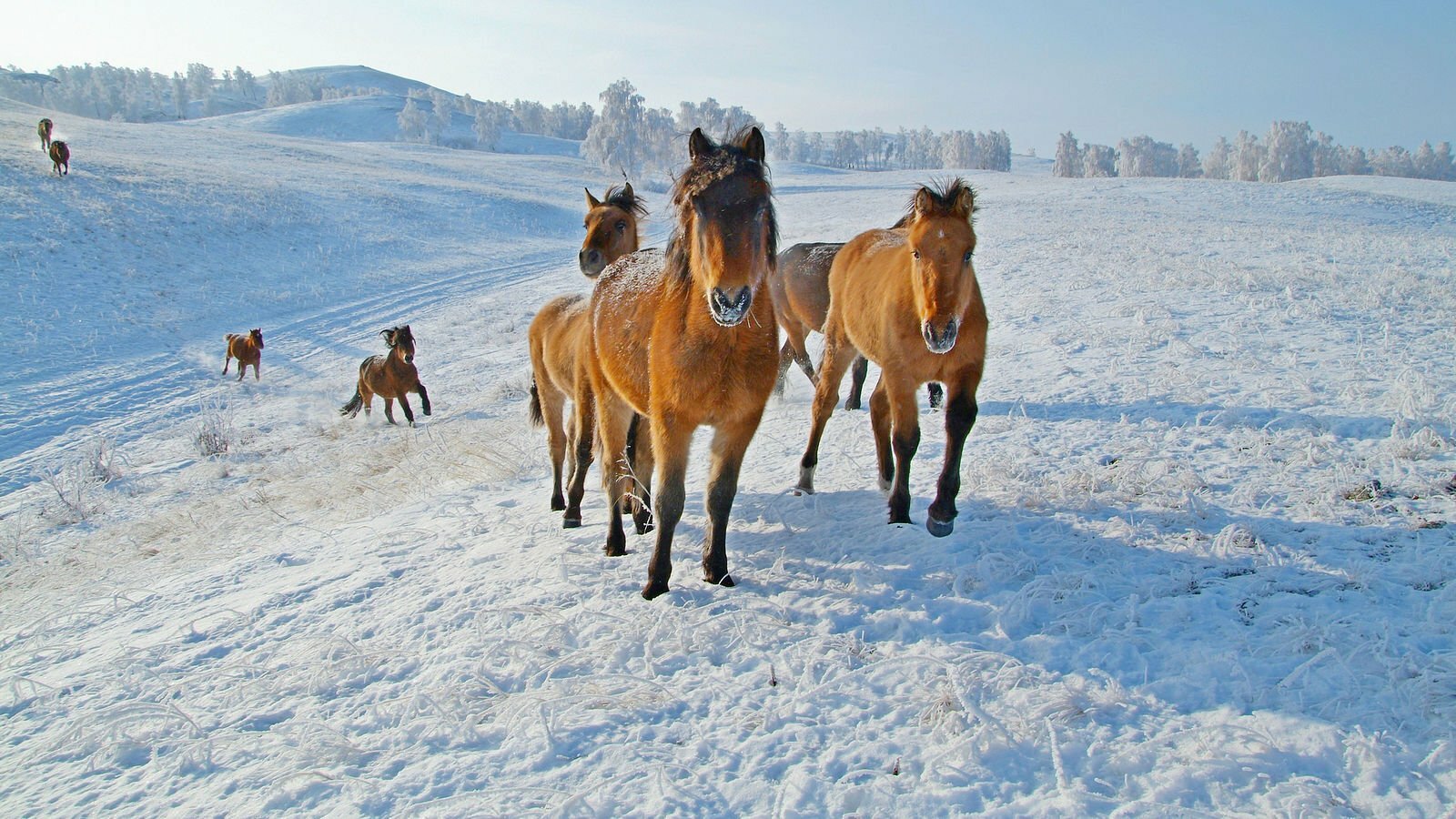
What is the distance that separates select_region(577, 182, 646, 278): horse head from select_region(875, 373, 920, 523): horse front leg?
10.8 feet

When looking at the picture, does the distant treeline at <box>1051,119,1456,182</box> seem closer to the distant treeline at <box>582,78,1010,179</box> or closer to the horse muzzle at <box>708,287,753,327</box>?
the distant treeline at <box>582,78,1010,179</box>

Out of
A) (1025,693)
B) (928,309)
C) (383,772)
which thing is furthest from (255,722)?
(928,309)

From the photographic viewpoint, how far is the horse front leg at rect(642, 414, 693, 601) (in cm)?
416

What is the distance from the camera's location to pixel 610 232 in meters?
7.35

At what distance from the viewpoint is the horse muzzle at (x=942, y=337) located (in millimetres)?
4312

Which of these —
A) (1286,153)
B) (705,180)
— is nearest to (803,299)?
(705,180)

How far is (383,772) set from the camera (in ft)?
9.06

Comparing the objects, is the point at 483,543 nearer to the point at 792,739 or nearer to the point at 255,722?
the point at 255,722

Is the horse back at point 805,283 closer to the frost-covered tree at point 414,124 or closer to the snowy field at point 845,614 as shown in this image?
the snowy field at point 845,614

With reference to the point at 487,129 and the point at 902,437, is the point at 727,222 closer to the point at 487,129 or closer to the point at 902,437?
the point at 902,437

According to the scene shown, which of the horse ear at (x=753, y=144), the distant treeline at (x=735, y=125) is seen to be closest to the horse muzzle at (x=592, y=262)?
the horse ear at (x=753, y=144)

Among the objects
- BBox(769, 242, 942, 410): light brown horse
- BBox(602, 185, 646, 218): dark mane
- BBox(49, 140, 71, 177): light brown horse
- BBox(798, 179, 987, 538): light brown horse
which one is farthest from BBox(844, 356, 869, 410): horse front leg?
BBox(49, 140, 71, 177): light brown horse

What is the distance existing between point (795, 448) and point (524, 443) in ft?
13.7

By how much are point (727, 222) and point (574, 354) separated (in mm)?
2535
